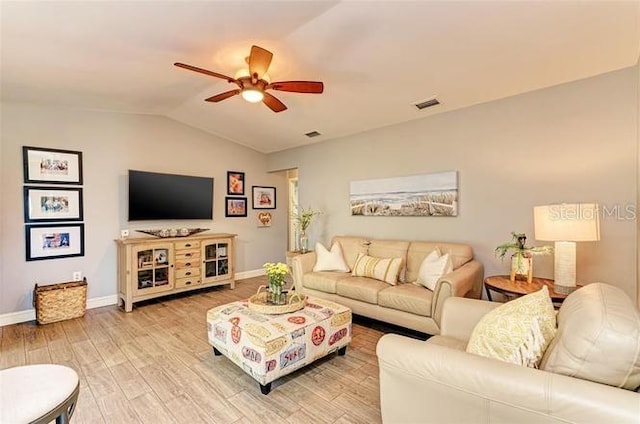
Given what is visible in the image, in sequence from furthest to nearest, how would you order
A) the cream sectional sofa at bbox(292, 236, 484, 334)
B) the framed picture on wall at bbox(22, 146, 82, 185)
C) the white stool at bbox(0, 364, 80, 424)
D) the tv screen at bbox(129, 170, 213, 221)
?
the tv screen at bbox(129, 170, 213, 221) < the framed picture on wall at bbox(22, 146, 82, 185) < the cream sectional sofa at bbox(292, 236, 484, 334) < the white stool at bbox(0, 364, 80, 424)

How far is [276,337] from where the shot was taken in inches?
81.4

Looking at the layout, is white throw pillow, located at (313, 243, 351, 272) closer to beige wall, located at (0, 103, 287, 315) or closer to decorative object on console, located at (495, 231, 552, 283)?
decorative object on console, located at (495, 231, 552, 283)

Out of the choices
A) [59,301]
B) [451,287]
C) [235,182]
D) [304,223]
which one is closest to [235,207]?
[235,182]

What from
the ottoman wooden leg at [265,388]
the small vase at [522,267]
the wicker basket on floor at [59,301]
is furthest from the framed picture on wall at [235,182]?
the small vase at [522,267]

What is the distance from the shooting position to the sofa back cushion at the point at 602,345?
3.27 ft

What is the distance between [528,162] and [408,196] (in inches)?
52.8

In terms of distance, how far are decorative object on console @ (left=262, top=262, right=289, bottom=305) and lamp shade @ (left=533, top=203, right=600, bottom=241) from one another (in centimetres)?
216

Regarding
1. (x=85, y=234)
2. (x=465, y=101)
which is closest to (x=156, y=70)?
(x=85, y=234)

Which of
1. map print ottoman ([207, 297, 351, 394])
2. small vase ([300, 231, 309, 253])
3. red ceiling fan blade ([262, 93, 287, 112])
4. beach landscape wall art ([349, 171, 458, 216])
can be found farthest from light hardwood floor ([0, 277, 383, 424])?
red ceiling fan blade ([262, 93, 287, 112])

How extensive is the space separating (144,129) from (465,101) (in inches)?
171

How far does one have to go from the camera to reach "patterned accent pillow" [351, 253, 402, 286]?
10.9ft

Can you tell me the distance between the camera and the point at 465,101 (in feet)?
10.8

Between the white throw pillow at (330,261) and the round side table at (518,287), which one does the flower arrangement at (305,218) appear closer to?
the white throw pillow at (330,261)

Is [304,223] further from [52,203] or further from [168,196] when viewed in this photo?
[52,203]
